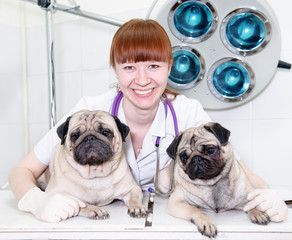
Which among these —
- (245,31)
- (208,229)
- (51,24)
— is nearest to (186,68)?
(245,31)

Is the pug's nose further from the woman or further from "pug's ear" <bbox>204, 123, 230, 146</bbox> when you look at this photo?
"pug's ear" <bbox>204, 123, 230, 146</bbox>

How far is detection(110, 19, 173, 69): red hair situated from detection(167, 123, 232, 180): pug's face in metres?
0.39

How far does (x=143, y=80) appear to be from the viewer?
4.16 ft

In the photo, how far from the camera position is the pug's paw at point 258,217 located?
37.2 inches

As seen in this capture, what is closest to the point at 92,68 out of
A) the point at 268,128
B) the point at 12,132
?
the point at 12,132

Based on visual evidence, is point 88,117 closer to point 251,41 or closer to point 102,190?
point 102,190

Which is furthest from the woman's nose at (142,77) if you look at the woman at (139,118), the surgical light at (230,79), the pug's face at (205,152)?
the surgical light at (230,79)

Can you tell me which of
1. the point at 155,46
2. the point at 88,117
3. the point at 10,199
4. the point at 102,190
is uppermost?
the point at 155,46

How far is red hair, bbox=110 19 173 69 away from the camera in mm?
1250

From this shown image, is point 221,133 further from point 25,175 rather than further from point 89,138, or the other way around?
point 25,175

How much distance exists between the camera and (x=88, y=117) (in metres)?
1.18

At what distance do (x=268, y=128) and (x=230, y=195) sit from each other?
2.92ft

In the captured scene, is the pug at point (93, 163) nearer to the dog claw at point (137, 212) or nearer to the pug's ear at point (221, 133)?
the dog claw at point (137, 212)

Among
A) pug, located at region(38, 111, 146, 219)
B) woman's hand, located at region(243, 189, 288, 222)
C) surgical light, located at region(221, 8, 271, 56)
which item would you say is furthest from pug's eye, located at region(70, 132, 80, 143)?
surgical light, located at region(221, 8, 271, 56)
